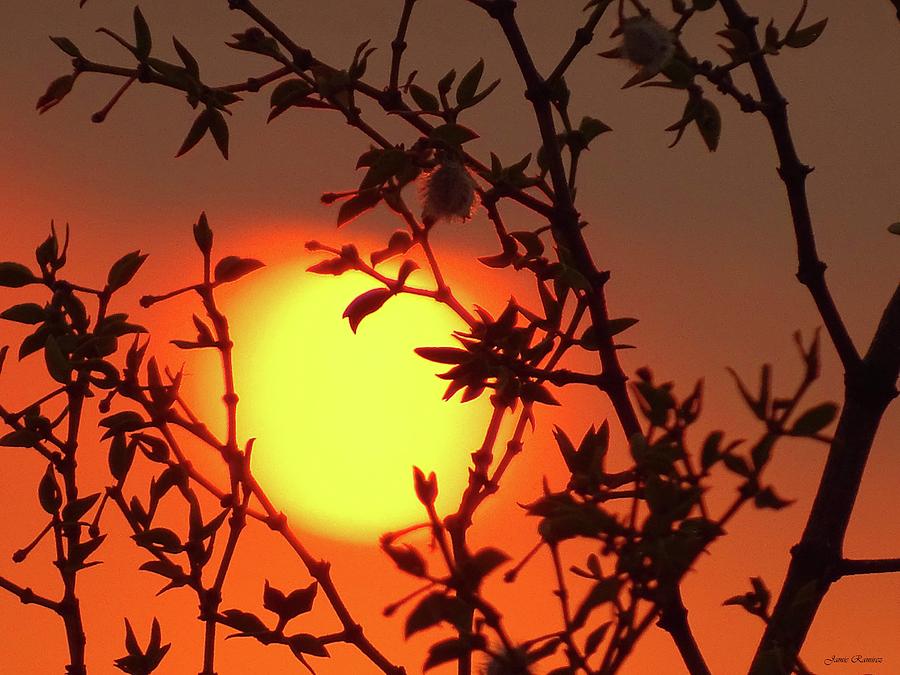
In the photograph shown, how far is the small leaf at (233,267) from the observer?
1.27 m

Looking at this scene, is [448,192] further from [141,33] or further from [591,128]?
[141,33]

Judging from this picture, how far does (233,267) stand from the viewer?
1267 millimetres

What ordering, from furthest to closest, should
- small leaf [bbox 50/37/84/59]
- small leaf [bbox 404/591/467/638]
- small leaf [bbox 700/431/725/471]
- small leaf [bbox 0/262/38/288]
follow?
small leaf [bbox 0/262/38/288], small leaf [bbox 50/37/84/59], small leaf [bbox 700/431/725/471], small leaf [bbox 404/591/467/638]

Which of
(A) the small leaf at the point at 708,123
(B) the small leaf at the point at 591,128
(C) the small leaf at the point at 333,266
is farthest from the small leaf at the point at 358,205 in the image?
(A) the small leaf at the point at 708,123

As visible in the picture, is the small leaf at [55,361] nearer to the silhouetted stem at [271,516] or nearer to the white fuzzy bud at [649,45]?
the silhouetted stem at [271,516]

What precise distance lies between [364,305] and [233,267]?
6.4 inches

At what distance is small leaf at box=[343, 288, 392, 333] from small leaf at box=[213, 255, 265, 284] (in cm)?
13

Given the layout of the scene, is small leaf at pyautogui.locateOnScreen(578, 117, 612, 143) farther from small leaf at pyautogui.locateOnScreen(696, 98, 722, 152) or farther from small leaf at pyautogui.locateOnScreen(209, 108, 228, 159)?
small leaf at pyautogui.locateOnScreen(209, 108, 228, 159)

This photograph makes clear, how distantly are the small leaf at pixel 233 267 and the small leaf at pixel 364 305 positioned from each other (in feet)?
0.43

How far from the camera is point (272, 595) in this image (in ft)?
3.96

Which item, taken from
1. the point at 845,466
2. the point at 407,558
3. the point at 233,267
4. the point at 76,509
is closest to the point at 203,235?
the point at 233,267

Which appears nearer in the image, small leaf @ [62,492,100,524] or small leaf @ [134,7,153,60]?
small leaf @ [134,7,153,60]

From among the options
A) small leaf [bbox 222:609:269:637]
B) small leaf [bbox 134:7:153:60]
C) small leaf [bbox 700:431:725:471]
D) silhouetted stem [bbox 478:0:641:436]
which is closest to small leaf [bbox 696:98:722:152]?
silhouetted stem [bbox 478:0:641:436]

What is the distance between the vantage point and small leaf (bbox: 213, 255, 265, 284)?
1266 mm
